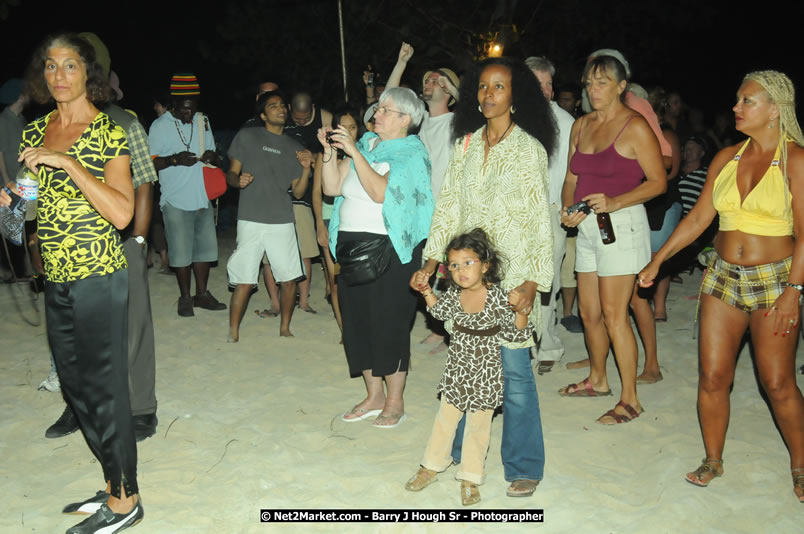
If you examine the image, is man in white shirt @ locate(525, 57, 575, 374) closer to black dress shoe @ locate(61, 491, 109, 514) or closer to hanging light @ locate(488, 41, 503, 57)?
black dress shoe @ locate(61, 491, 109, 514)

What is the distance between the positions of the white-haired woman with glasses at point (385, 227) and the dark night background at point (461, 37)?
7276 mm

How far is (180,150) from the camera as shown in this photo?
6750 millimetres

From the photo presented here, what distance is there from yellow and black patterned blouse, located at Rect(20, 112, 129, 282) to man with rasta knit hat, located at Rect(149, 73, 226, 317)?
3426mm

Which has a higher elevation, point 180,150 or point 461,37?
point 461,37

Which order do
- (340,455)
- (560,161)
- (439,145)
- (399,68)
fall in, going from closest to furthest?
1. (340,455)
2. (560,161)
3. (399,68)
4. (439,145)

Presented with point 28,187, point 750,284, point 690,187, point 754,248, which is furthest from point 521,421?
point 690,187

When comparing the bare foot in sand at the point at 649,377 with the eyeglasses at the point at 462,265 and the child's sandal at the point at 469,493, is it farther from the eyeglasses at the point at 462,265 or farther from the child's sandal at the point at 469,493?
the eyeglasses at the point at 462,265

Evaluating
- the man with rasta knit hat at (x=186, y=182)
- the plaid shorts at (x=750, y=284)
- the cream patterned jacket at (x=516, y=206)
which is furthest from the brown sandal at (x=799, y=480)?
the man with rasta knit hat at (x=186, y=182)

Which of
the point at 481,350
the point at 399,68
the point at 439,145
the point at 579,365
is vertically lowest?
the point at 579,365

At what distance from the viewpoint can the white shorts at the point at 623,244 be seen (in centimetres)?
441

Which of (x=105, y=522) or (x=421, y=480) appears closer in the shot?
(x=105, y=522)

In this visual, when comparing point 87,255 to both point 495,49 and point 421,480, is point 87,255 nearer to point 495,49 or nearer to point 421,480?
point 421,480

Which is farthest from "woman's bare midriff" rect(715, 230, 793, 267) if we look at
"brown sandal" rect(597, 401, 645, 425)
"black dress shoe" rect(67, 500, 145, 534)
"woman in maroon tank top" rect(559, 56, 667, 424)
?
"black dress shoe" rect(67, 500, 145, 534)

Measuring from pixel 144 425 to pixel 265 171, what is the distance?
243 cm
